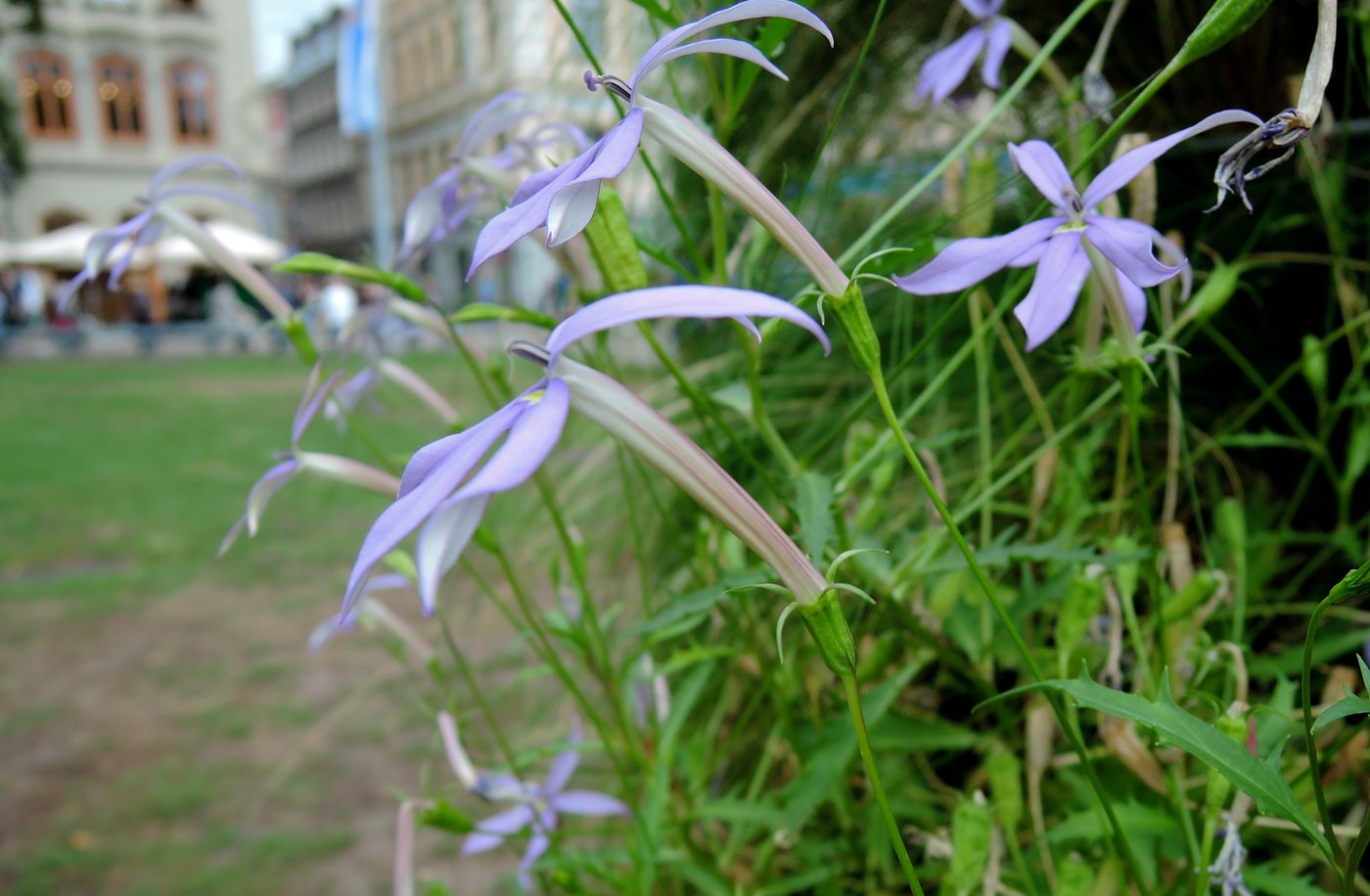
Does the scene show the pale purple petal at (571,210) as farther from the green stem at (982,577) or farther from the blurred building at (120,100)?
the blurred building at (120,100)

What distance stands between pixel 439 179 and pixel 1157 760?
33 centimetres

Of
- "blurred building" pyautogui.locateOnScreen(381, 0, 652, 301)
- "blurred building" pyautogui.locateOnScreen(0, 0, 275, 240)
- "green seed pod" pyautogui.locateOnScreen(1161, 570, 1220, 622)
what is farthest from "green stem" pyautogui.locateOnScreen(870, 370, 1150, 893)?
"blurred building" pyautogui.locateOnScreen(0, 0, 275, 240)

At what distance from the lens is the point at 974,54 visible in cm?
46

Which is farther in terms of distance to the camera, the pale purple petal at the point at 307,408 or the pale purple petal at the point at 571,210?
the pale purple petal at the point at 307,408

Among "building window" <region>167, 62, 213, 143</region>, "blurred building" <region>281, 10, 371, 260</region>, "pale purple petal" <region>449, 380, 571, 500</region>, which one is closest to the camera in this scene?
"pale purple petal" <region>449, 380, 571, 500</region>

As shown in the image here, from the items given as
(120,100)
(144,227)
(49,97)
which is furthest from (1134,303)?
(49,97)

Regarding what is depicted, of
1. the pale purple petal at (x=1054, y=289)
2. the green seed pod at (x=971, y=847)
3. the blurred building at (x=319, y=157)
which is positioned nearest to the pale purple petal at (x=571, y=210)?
the pale purple petal at (x=1054, y=289)

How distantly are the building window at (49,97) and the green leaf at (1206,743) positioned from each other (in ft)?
50.6

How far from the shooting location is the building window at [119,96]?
1316 cm

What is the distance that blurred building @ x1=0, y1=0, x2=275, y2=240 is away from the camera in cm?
1285

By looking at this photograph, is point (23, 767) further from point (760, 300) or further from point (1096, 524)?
point (760, 300)

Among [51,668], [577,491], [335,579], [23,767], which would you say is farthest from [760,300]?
[335,579]

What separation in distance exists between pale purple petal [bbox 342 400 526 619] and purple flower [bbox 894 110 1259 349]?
0.10m

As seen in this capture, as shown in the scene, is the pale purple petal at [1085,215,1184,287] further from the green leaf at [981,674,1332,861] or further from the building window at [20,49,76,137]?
the building window at [20,49,76,137]
